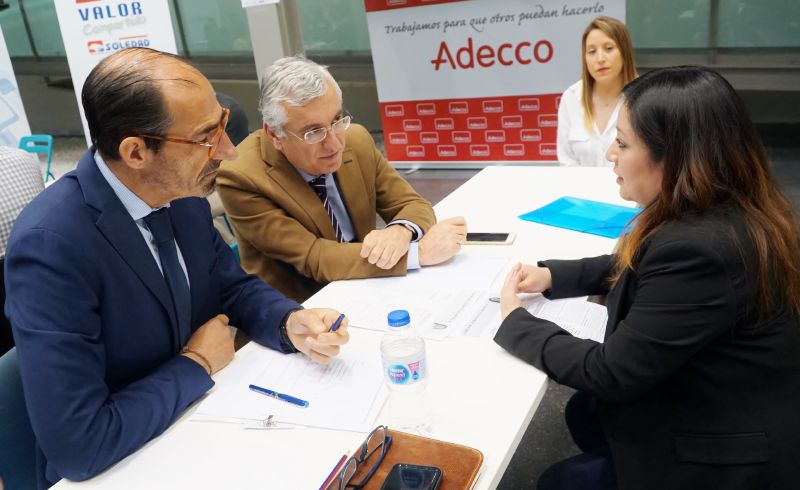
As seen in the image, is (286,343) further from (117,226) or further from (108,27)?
(108,27)

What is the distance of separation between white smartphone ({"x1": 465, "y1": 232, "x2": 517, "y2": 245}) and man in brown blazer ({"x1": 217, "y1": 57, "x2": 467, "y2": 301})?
0.33 feet

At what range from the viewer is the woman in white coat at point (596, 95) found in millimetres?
3385

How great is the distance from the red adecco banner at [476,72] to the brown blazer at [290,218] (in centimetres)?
313

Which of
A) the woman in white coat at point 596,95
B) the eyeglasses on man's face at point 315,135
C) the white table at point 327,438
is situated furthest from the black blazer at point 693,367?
the woman in white coat at point 596,95

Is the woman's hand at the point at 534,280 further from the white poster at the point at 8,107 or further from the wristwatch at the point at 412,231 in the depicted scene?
the white poster at the point at 8,107

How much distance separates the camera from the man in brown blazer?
202 centimetres

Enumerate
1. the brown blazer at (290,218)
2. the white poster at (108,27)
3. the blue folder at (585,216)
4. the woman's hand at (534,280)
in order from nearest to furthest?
the woman's hand at (534,280), the brown blazer at (290,218), the blue folder at (585,216), the white poster at (108,27)

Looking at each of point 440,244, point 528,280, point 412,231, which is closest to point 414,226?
point 412,231

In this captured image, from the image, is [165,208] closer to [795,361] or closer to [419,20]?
[795,361]

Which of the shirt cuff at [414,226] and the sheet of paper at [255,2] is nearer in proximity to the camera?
the shirt cuff at [414,226]

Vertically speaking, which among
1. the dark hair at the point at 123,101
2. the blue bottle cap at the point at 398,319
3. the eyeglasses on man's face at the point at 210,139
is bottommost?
the blue bottle cap at the point at 398,319

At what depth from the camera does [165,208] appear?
4.98ft

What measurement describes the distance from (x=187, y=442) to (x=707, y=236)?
1.09m

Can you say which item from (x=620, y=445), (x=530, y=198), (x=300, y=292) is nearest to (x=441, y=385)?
(x=620, y=445)
